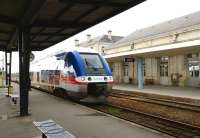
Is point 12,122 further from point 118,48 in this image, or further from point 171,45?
point 118,48

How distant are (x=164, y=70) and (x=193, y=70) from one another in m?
4.75

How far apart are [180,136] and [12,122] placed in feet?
16.3

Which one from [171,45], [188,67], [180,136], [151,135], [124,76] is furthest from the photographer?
[124,76]

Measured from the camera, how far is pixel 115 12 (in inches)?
410

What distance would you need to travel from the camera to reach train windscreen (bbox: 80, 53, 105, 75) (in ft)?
52.0

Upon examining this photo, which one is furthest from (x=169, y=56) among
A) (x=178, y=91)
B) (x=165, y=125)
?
(x=165, y=125)

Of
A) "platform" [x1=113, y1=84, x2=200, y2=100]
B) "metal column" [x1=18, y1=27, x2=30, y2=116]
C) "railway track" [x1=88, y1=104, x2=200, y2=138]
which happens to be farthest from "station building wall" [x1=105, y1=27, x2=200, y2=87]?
"metal column" [x1=18, y1=27, x2=30, y2=116]

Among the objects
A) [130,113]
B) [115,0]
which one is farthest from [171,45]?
[115,0]

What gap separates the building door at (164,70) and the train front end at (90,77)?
1886cm

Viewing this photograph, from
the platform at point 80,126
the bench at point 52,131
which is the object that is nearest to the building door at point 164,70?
the platform at point 80,126

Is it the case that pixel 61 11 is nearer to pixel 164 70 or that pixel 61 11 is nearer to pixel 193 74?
pixel 193 74

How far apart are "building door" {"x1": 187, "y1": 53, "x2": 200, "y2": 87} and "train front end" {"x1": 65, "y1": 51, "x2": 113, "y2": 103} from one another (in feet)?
51.1

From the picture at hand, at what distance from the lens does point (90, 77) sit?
15.5m

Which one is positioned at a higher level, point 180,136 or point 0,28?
point 0,28
